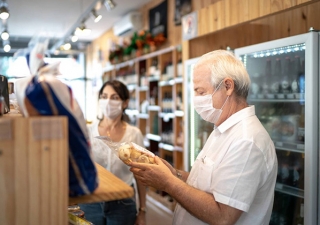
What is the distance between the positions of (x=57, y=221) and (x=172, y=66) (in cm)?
543

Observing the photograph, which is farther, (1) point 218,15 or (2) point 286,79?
(1) point 218,15

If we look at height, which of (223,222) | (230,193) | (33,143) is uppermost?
(33,143)

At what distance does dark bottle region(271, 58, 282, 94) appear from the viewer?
336 centimetres

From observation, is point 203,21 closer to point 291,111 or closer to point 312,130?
point 291,111

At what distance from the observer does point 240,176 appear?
5.41 ft

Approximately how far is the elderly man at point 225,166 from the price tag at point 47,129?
73cm

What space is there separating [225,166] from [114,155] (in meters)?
1.34

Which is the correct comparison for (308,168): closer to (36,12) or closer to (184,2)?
(184,2)

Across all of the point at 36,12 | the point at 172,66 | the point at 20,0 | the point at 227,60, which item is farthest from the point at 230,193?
the point at 36,12

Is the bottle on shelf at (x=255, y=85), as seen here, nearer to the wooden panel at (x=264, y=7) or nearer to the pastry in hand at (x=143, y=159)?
the wooden panel at (x=264, y=7)

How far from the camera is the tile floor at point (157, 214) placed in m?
5.58

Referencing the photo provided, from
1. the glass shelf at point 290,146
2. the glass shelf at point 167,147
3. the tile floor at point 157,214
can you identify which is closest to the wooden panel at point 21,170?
the glass shelf at point 290,146

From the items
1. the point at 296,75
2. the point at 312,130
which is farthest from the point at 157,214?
the point at 312,130

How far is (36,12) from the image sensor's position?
8.45 m
